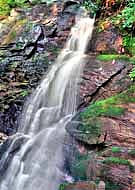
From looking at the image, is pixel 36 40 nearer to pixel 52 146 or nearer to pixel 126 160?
pixel 52 146

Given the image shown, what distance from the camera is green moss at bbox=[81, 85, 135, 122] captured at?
6.92 metres

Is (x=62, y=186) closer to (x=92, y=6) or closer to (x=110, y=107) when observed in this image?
(x=110, y=107)

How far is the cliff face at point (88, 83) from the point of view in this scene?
636 cm

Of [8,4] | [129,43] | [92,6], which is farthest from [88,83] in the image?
[8,4]

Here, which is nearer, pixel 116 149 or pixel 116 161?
pixel 116 161

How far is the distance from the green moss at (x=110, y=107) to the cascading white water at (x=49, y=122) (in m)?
0.71

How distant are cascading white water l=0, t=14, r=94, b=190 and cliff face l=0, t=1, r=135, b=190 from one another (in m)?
0.26

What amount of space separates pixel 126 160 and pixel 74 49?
4608 millimetres

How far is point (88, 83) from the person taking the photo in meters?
8.56

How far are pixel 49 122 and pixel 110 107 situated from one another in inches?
67.9

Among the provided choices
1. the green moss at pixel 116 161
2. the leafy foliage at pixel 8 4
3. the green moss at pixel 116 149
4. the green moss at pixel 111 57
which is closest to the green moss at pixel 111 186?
the green moss at pixel 116 161

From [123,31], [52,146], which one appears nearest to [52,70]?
[123,31]

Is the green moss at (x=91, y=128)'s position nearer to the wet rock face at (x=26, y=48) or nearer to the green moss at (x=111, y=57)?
the green moss at (x=111, y=57)

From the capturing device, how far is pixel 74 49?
1005cm
